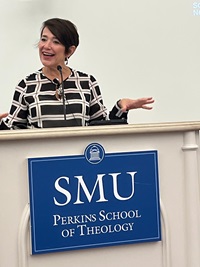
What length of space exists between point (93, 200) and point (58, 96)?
1.68 ft

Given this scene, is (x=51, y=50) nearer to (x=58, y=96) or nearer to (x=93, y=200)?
(x=58, y=96)

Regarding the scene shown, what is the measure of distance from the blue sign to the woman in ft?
0.78

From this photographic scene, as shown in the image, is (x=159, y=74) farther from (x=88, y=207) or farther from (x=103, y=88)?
(x=88, y=207)

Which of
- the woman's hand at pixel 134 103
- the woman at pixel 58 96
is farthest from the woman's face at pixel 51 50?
the woman's hand at pixel 134 103

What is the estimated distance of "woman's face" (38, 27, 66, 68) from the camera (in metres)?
2.57

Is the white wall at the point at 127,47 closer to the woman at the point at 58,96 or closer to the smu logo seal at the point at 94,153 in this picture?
the woman at the point at 58,96

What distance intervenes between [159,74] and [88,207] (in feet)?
5.54

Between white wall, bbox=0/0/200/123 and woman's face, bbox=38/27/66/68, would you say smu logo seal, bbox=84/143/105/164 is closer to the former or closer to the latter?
woman's face, bbox=38/27/66/68

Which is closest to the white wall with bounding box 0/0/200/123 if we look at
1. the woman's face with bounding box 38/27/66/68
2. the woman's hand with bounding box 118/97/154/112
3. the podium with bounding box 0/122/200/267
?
the woman's face with bounding box 38/27/66/68

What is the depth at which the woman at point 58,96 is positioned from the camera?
7.88 feet

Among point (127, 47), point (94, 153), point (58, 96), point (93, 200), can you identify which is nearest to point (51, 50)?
point (58, 96)

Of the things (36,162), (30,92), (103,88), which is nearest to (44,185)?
(36,162)

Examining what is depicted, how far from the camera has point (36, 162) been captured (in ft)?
6.72

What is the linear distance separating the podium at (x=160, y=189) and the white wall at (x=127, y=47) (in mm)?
1282
